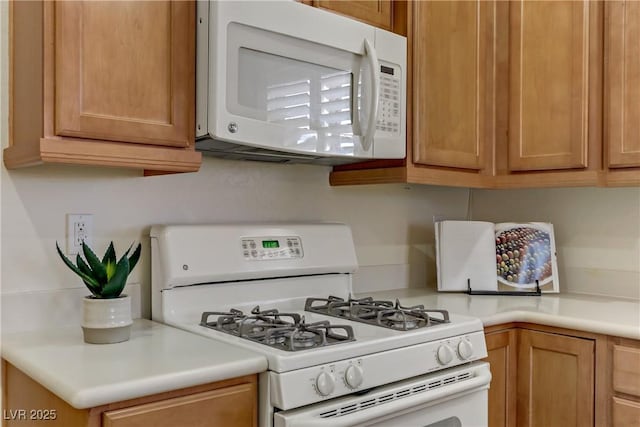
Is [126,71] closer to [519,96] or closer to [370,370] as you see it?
[370,370]

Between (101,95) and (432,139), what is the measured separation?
1.13 metres

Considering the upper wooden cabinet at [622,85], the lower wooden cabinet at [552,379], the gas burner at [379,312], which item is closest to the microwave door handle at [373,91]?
the gas burner at [379,312]

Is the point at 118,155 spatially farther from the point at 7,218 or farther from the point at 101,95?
the point at 7,218

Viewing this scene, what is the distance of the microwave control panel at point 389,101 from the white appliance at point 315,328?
1.36 ft

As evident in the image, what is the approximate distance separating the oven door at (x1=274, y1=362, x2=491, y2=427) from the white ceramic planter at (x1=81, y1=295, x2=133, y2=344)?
451 millimetres

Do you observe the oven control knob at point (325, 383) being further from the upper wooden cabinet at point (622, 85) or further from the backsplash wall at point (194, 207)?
the upper wooden cabinet at point (622, 85)

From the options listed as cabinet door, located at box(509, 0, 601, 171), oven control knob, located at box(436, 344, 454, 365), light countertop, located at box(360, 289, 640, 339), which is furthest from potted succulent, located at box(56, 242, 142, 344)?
cabinet door, located at box(509, 0, 601, 171)

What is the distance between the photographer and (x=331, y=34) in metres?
1.78

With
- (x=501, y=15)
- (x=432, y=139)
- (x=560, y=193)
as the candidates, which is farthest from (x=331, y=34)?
(x=560, y=193)

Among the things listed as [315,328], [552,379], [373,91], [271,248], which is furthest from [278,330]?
[552,379]

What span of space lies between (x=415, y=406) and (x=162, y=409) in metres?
0.65

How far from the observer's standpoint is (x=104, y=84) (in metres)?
1.43

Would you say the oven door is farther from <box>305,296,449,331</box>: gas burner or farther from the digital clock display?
the digital clock display

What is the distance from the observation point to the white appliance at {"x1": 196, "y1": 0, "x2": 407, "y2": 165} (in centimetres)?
155
